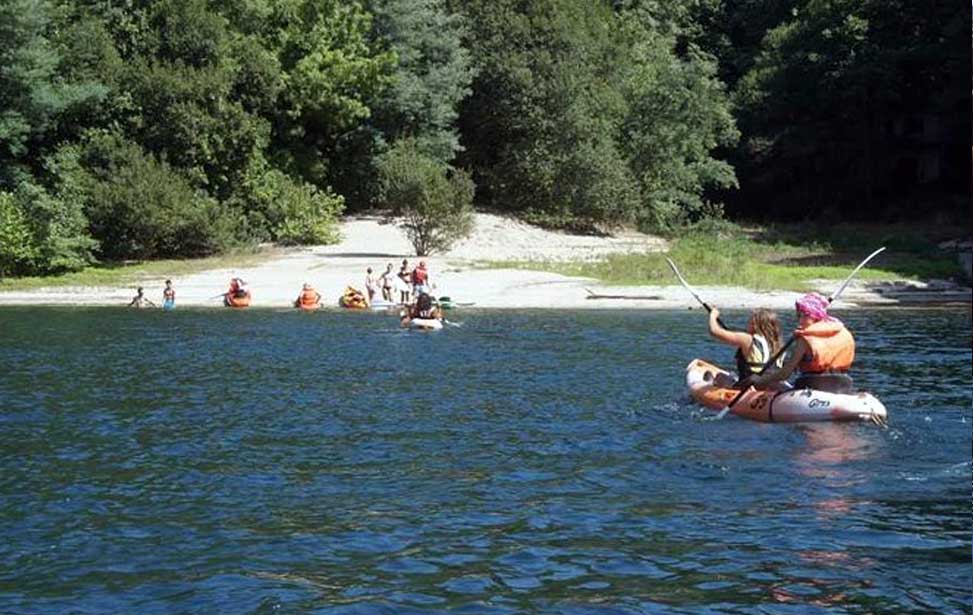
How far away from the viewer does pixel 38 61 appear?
4159 cm

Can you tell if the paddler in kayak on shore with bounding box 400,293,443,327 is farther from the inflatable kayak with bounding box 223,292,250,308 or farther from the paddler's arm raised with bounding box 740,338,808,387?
the paddler's arm raised with bounding box 740,338,808,387

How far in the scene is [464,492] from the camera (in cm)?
1255

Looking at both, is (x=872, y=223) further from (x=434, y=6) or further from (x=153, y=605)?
(x=153, y=605)

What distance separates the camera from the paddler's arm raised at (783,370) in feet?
52.1

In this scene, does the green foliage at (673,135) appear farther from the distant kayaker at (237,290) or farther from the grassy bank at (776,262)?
the distant kayaker at (237,290)

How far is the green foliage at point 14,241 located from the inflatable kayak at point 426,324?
16071 millimetres

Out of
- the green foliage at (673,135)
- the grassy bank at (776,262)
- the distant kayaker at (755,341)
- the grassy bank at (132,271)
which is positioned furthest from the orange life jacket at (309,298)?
the green foliage at (673,135)

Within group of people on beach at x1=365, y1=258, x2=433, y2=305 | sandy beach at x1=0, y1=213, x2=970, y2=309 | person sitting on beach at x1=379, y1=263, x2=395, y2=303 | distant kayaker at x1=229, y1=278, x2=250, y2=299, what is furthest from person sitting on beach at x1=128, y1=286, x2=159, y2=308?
person sitting on beach at x1=379, y1=263, x2=395, y2=303

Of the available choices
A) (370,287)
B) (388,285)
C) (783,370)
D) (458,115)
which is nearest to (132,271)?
(370,287)

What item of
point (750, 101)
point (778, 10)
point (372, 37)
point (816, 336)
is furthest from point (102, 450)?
point (778, 10)

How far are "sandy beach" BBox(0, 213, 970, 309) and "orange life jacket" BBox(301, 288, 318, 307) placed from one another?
1.14 m

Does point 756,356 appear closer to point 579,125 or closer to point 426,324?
point 426,324

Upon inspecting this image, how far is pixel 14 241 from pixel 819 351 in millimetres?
29917

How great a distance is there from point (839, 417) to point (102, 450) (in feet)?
29.2
